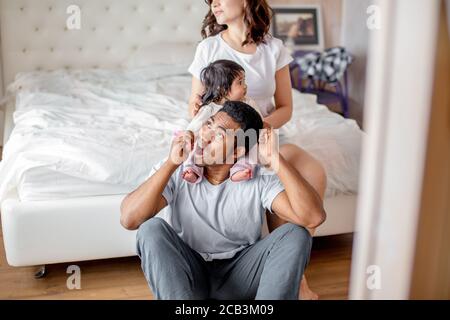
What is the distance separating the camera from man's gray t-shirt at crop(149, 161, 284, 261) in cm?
152

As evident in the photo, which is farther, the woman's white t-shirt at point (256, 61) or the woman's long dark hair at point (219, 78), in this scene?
the woman's white t-shirt at point (256, 61)

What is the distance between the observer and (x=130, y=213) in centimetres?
146

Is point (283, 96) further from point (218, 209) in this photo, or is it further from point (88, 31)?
point (88, 31)

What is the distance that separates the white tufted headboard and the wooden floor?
1629 mm

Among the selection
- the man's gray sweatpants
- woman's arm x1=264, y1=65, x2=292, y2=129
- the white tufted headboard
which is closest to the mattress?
woman's arm x1=264, y1=65, x2=292, y2=129

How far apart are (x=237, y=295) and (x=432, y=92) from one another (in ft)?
2.75

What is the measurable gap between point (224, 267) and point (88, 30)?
7.96 feet

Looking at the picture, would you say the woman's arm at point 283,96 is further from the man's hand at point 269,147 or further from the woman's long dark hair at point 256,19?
the man's hand at point 269,147

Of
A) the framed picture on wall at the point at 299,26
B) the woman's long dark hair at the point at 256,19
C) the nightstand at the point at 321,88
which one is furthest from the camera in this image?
the framed picture on wall at the point at 299,26

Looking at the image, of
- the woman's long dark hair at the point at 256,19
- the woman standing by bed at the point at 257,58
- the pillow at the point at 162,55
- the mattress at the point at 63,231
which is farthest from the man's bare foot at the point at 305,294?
the pillow at the point at 162,55

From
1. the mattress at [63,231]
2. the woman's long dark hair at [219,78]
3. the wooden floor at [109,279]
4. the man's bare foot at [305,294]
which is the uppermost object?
the woman's long dark hair at [219,78]

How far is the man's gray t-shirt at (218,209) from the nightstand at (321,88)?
2.18m

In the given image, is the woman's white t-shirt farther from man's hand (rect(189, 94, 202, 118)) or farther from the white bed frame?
the white bed frame

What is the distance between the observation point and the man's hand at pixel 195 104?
1.65 metres
